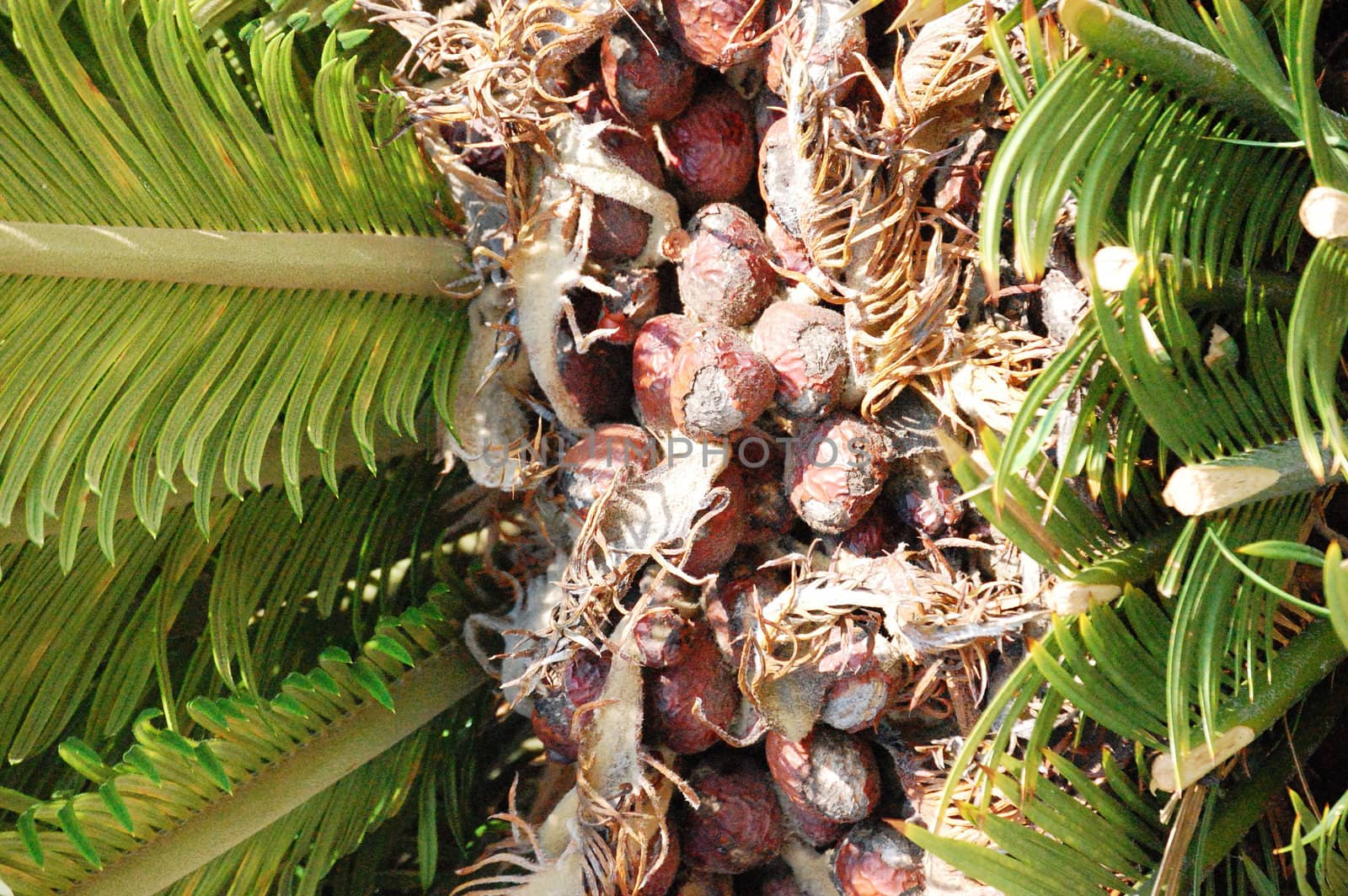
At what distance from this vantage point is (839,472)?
0.87m

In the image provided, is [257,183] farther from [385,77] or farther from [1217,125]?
[1217,125]

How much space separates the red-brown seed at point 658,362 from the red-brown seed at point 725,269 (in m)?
0.02

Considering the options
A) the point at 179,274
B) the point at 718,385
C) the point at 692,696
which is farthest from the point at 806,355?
the point at 179,274

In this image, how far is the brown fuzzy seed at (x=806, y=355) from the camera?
882 millimetres

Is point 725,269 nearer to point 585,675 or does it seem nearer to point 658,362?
point 658,362

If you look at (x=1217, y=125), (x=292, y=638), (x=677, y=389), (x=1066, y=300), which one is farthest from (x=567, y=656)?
(x=1217, y=125)

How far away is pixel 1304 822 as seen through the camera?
0.76 meters

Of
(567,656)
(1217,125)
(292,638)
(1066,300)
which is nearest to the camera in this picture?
(1217,125)

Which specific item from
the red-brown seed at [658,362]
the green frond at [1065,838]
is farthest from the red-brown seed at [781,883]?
the red-brown seed at [658,362]

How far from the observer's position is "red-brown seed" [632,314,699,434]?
35.9 inches

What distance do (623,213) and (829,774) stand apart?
1.60 feet

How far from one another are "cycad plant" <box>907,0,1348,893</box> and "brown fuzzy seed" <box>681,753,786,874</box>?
21cm

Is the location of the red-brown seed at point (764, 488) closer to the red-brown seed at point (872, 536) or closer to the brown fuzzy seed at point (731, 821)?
the red-brown seed at point (872, 536)

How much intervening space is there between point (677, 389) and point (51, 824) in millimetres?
623
